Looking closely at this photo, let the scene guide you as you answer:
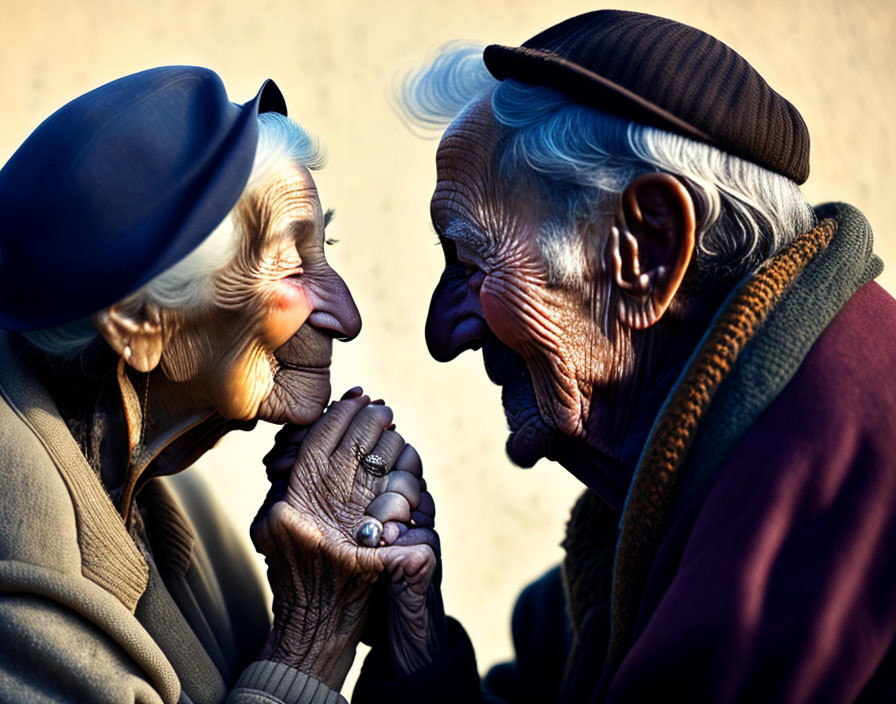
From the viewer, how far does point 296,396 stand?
1903 millimetres

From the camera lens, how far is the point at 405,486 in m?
1.96

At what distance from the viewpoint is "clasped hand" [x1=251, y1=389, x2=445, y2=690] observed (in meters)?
1.90

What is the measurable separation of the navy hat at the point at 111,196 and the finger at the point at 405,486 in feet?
1.97

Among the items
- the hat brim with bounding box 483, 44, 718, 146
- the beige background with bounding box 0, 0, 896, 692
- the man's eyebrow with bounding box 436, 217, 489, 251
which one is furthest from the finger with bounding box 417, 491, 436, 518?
the beige background with bounding box 0, 0, 896, 692

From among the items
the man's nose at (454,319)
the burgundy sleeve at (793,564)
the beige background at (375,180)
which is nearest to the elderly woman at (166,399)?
the man's nose at (454,319)

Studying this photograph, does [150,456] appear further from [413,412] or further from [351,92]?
[351,92]

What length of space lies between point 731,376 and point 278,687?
963mm

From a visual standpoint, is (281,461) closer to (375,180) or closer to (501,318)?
(501,318)

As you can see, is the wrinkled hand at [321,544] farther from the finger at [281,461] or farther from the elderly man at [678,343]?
the elderly man at [678,343]

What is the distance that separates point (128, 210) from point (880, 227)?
4086 mm

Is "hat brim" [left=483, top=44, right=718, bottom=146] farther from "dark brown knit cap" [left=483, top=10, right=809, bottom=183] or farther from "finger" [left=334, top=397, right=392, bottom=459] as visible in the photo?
"finger" [left=334, top=397, right=392, bottom=459]

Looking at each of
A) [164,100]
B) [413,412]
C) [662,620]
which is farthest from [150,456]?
[413,412]

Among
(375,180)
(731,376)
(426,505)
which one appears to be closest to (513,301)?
(731,376)

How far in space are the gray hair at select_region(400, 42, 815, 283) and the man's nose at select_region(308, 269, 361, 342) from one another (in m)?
0.39
